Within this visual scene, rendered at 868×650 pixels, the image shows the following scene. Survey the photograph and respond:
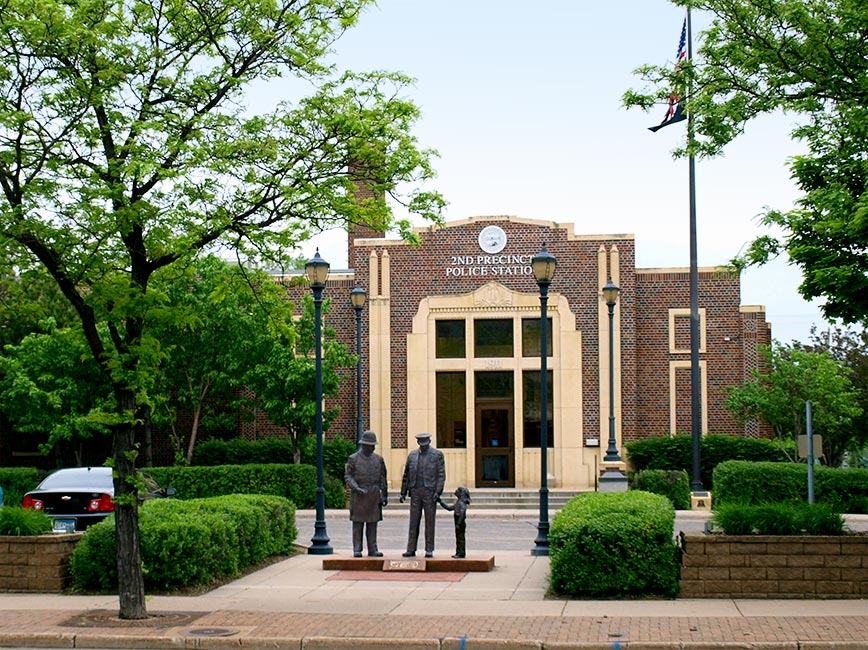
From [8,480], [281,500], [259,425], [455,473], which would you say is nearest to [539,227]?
[455,473]

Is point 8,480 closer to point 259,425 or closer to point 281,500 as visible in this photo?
point 259,425

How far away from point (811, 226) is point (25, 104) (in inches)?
384

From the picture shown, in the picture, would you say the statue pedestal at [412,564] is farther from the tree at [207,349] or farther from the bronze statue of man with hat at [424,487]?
the tree at [207,349]

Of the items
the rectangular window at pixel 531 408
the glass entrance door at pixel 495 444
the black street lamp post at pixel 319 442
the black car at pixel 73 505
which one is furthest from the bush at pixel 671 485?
the black car at pixel 73 505

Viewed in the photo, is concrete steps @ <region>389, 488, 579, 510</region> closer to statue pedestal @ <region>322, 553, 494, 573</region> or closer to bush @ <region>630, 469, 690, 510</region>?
bush @ <region>630, 469, 690, 510</region>

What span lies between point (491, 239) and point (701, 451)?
8831 mm

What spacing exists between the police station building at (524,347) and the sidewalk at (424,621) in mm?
20996

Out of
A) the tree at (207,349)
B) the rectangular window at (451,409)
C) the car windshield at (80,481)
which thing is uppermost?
the tree at (207,349)

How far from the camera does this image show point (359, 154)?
14055 millimetres

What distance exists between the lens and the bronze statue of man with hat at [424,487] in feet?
56.9

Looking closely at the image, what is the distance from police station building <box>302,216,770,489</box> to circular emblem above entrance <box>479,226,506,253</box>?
4cm

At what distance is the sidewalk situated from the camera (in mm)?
11383

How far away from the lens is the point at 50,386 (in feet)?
113

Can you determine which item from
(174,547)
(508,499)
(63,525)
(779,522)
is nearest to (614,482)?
(508,499)
